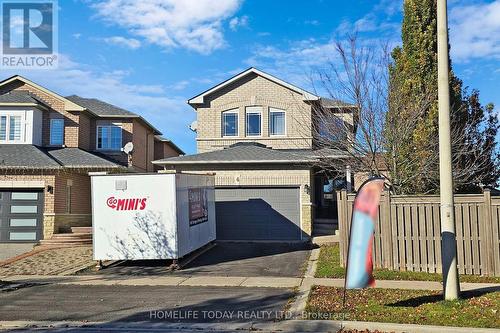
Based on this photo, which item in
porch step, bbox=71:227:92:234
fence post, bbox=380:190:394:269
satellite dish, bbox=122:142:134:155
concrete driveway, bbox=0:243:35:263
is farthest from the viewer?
satellite dish, bbox=122:142:134:155

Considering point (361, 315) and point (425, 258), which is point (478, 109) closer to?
point (425, 258)

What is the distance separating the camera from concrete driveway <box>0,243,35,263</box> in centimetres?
1719


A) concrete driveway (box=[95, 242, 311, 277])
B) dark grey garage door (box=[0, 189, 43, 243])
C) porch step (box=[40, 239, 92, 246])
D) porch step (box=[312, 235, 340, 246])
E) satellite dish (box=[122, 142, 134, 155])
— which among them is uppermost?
satellite dish (box=[122, 142, 134, 155])

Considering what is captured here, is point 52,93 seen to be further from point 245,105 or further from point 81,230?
point 245,105

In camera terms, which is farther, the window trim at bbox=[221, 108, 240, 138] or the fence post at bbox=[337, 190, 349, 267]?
the window trim at bbox=[221, 108, 240, 138]

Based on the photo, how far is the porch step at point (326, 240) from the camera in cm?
1856

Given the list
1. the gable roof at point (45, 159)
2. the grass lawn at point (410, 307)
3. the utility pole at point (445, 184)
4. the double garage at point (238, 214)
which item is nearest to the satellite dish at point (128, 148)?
the gable roof at point (45, 159)

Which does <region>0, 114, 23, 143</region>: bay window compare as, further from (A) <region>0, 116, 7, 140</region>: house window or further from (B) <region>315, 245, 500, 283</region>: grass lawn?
(B) <region>315, 245, 500, 283</region>: grass lawn

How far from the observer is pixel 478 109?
671 inches

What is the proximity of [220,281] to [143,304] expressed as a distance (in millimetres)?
2752

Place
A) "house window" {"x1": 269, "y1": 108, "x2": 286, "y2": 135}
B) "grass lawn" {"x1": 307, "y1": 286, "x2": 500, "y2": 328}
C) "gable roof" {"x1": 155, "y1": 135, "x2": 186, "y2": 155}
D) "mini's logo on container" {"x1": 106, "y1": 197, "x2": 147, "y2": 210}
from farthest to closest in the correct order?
"gable roof" {"x1": 155, "y1": 135, "x2": 186, "y2": 155}
"house window" {"x1": 269, "y1": 108, "x2": 286, "y2": 135}
"mini's logo on container" {"x1": 106, "y1": 197, "x2": 147, "y2": 210}
"grass lawn" {"x1": 307, "y1": 286, "x2": 500, "y2": 328}

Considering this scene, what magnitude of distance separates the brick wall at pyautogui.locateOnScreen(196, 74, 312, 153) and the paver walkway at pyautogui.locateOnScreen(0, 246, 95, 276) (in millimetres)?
9453

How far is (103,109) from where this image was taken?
27.7 meters

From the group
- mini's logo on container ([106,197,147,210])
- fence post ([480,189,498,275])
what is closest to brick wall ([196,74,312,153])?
mini's logo on container ([106,197,147,210])
